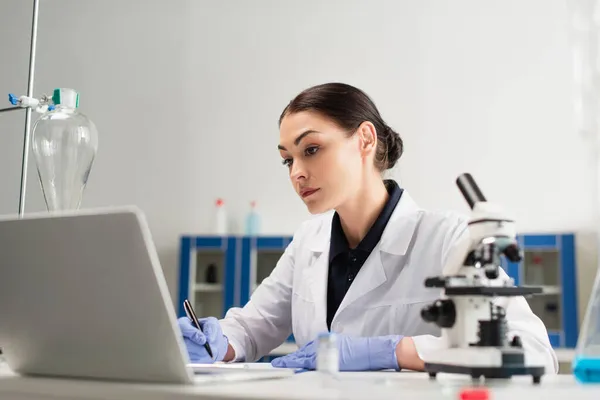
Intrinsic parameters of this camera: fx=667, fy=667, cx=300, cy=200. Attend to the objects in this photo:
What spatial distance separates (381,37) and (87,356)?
4.45 m

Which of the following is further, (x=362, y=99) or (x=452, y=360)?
(x=362, y=99)

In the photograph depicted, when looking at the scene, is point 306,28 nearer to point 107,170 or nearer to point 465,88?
point 465,88

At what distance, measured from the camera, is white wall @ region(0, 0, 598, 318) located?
4.48m

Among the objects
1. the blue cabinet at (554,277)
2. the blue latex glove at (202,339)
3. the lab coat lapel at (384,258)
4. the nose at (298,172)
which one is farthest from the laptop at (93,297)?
the blue cabinet at (554,277)

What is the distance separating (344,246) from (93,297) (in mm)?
1141

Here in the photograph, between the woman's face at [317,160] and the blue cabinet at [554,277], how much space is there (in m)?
2.42

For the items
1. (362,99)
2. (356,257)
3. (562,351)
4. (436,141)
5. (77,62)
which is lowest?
(562,351)

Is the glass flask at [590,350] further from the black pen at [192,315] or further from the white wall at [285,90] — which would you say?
the white wall at [285,90]

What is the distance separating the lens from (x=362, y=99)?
1948mm

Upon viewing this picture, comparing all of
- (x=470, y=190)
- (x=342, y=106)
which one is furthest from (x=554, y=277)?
(x=470, y=190)

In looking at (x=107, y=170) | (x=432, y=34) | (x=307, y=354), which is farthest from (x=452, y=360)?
(x=107, y=170)

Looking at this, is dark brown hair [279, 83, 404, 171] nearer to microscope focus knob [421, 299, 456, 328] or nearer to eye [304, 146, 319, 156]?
eye [304, 146, 319, 156]

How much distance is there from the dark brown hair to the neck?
144mm

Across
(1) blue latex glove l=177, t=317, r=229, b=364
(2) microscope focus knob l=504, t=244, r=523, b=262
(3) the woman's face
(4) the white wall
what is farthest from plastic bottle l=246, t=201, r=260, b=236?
(2) microscope focus knob l=504, t=244, r=523, b=262
